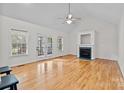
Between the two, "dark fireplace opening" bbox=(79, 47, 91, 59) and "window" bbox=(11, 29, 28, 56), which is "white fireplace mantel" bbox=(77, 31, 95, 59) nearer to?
"dark fireplace opening" bbox=(79, 47, 91, 59)

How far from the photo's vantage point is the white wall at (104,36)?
8.22m

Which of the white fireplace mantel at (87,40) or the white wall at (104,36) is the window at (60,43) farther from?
the white wall at (104,36)

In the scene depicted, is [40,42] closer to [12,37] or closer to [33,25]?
[33,25]

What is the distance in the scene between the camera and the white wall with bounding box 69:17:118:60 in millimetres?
8219

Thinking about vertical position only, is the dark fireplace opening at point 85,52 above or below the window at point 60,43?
below

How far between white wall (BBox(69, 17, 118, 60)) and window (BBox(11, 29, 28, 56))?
5.33m

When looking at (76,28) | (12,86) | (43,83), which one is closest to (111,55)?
(76,28)

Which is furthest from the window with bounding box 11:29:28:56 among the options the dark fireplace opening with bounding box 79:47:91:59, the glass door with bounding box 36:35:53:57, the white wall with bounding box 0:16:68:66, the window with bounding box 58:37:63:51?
the dark fireplace opening with bounding box 79:47:91:59

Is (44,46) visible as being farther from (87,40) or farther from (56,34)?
(87,40)

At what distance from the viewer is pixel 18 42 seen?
621cm

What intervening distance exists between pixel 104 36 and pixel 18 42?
603 centimetres

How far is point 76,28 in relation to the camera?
1057 cm

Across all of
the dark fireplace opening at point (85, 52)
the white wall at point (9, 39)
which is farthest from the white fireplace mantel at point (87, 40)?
→ the white wall at point (9, 39)

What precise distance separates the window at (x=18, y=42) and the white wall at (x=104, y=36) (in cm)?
533
